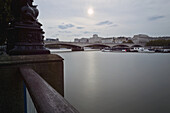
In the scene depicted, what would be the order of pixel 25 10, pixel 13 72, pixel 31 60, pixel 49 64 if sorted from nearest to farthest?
pixel 13 72, pixel 31 60, pixel 49 64, pixel 25 10

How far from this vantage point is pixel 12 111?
2.06 m

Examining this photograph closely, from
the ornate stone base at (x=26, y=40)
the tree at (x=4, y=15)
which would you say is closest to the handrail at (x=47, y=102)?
the ornate stone base at (x=26, y=40)

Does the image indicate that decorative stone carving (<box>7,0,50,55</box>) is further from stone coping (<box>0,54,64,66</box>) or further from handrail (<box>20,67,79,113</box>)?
handrail (<box>20,67,79,113</box>)

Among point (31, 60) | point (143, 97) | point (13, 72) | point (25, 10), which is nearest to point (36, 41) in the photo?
point (25, 10)

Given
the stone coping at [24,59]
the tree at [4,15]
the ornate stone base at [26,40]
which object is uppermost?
the tree at [4,15]

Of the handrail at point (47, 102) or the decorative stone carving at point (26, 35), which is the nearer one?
the handrail at point (47, 102)

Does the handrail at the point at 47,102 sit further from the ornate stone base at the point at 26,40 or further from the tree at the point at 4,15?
the tree at the point at 4,15

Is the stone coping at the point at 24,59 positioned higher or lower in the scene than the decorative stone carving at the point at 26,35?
lower

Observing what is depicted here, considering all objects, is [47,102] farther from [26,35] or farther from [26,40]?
[26,35]

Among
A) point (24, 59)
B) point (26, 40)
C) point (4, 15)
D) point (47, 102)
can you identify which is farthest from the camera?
point (4, 15)

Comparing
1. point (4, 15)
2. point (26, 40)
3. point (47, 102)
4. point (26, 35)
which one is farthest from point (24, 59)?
point (4, 15)

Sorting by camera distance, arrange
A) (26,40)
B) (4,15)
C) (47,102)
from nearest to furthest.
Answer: (47,102) → (26,40) → (4,15)

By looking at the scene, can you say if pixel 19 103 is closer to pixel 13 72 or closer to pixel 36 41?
pixel 13 72

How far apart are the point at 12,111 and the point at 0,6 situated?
9.71 feet
